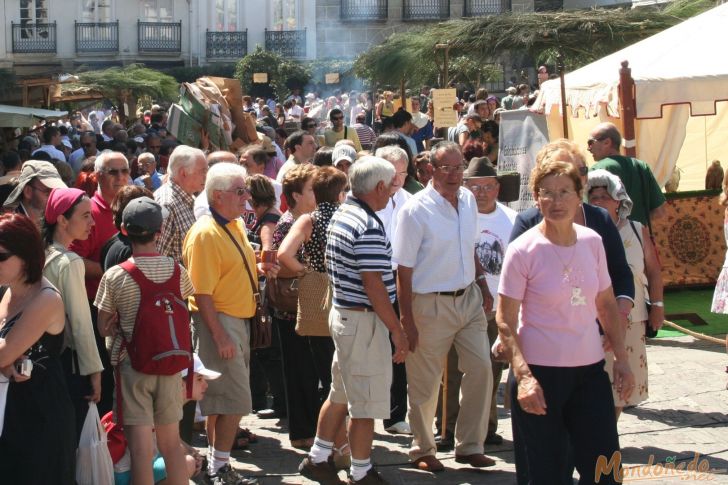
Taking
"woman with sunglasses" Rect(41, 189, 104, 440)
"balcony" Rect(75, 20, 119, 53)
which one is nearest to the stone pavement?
"woman with sunglasses" Rect(41, 189, 104, 440)

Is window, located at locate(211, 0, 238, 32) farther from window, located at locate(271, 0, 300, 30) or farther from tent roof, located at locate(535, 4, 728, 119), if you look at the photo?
tent roof, located at locate(535, 4, 728, 119)

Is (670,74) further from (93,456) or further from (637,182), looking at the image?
(93,456)

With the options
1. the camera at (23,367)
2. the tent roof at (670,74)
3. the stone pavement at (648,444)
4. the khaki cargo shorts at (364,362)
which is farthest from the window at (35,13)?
the camera at (23,367)

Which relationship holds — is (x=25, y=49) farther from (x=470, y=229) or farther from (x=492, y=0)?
(x=470, y=229)

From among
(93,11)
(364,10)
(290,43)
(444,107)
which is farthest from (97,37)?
(444,107)

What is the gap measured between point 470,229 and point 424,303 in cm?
52

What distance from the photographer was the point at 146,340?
5.52 m

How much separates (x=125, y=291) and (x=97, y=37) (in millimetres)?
50899

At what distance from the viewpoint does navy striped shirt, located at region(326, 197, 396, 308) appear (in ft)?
19.9

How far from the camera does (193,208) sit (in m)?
7.25

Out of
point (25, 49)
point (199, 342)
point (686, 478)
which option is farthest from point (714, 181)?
point (25, 49)

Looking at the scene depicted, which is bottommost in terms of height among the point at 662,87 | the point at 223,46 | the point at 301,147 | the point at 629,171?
the point at 629,171

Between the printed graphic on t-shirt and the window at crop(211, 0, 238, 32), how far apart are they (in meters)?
48.1

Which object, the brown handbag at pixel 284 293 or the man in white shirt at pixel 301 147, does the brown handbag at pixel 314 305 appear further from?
the man in white shirt at pixel 301 147
